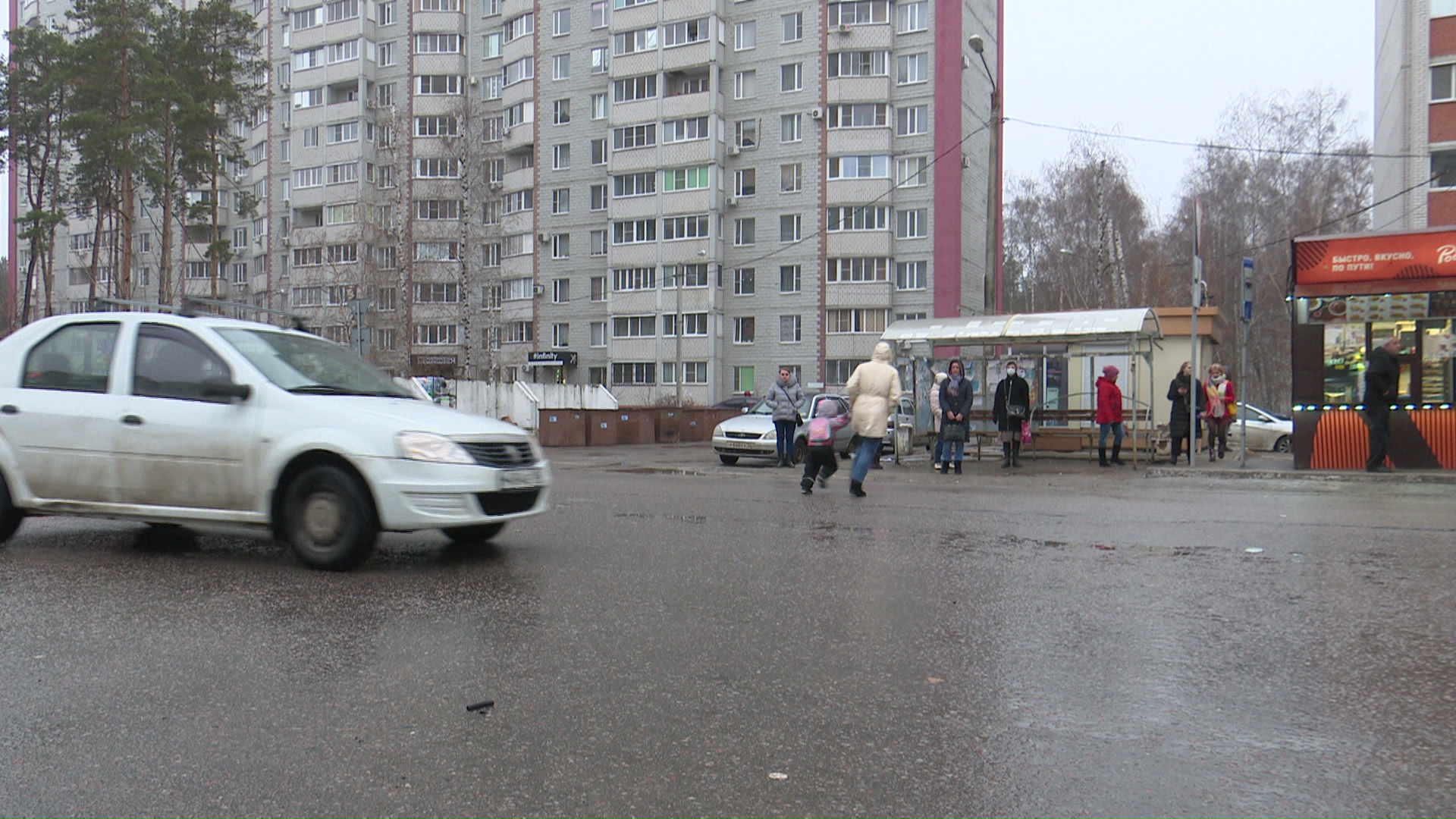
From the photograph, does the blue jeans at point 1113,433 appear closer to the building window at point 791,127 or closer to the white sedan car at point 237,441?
the white sedan car at point 237,441

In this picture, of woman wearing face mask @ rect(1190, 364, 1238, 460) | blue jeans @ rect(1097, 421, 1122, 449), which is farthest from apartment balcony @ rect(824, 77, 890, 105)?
blue jeans @ rect(1097, 421, 1122, 449)

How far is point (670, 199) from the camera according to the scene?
191 feet

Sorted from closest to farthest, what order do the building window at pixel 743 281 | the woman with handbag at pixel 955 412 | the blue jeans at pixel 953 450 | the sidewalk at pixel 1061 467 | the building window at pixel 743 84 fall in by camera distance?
1. the sidewalk at pixel 1061 467
2. the woman with handbag at pixel 955 412
3. the blue jeans at pixel 953 450
4. the building window at pixel 743 84
5. the building window at pixel 743 281

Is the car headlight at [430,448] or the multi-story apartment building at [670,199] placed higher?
the multi-story apartment building at [670,199]

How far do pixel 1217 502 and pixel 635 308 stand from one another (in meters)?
48.5

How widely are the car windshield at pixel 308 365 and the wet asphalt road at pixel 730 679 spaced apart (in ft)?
3.78

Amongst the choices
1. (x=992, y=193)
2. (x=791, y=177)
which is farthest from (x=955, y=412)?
(x=791, y=177)

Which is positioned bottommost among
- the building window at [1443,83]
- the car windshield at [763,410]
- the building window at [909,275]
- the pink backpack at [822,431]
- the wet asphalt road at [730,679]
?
the wet asphalt road at [730,679]

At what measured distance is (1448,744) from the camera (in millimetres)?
3631

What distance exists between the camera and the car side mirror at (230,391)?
675cm

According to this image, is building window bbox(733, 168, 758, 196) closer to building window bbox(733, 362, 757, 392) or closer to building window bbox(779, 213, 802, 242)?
building window bbox(779, 213, 802, 242)

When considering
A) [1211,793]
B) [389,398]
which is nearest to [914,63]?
[389,398]

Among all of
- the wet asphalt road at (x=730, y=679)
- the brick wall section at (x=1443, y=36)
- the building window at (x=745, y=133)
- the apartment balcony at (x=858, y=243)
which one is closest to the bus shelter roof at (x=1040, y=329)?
the wet asphalt road at (x=730, y=679)

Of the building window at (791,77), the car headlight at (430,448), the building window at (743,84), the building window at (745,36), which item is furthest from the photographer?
the building window at (743,84)
